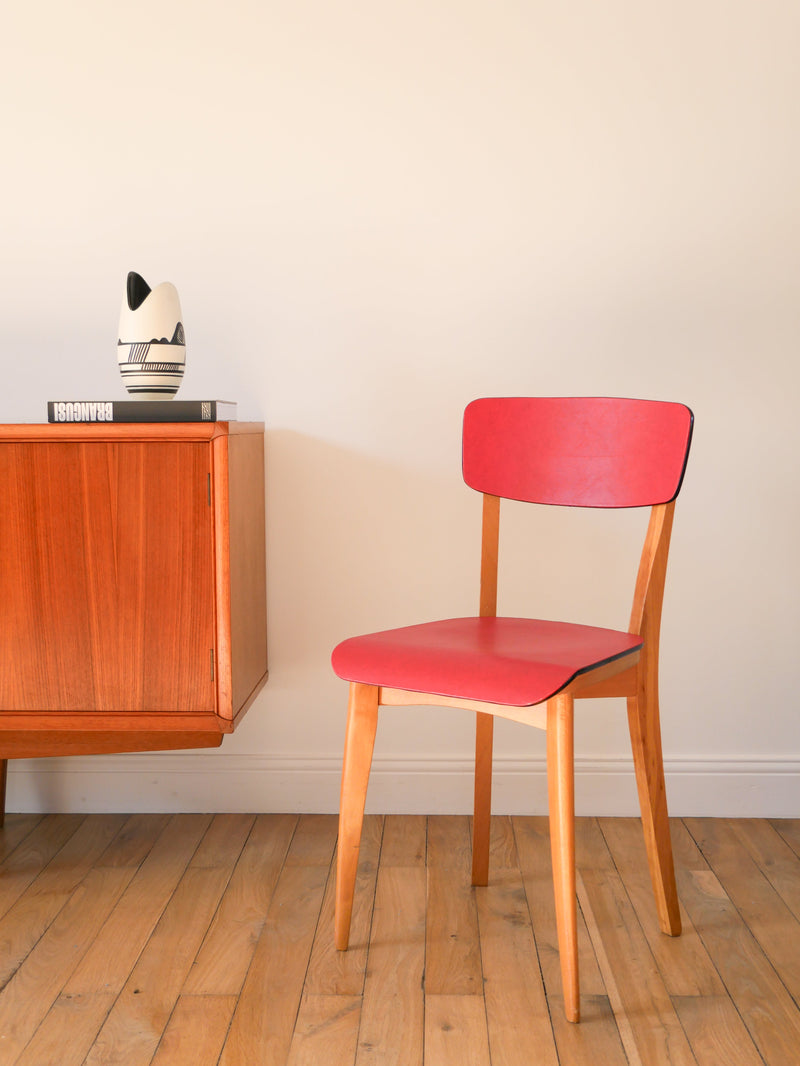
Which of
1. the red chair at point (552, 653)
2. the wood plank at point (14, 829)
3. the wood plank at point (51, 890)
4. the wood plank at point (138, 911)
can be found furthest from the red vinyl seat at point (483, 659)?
the wood plank at point (14, 829)

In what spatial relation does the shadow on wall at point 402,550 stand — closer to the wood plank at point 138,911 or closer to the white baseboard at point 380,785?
the white baseboard at point 380,785

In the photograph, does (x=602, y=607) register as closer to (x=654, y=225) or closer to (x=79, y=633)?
(x=654, y=225)

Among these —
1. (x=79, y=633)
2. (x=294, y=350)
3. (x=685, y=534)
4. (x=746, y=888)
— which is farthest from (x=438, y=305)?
(x=746, y=888)

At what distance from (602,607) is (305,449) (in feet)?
2.38

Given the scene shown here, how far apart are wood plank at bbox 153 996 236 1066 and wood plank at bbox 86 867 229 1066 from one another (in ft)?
0.05

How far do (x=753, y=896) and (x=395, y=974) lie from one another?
0.68 meters

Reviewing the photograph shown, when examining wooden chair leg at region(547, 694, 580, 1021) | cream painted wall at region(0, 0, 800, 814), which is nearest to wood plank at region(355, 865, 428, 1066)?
wooden chair leg at region(547, 694, 580, 1021)

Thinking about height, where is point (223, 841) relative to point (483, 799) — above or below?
below

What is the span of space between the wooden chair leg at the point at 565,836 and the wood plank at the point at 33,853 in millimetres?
974

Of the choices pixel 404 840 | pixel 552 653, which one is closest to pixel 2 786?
pixel 404 840

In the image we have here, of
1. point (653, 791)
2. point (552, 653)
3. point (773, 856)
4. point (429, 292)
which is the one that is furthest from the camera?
point (429, 292)

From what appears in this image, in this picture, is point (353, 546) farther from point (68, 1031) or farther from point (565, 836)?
point (68, 1031)

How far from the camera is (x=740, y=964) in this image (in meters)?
1.44

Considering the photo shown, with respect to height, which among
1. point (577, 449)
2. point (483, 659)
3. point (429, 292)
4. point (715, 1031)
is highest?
point (429, 292)
